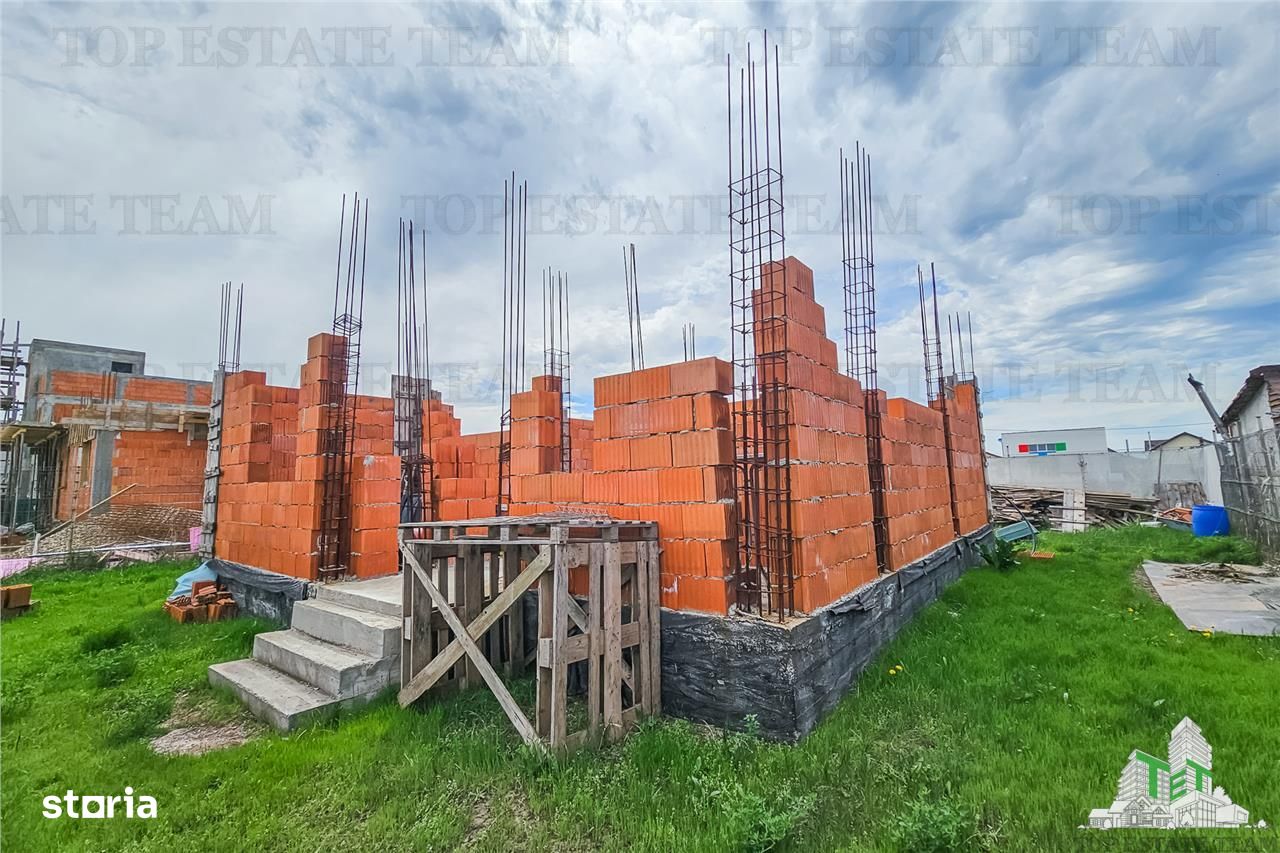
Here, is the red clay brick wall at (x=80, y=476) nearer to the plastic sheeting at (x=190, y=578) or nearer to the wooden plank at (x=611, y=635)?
the plastic sheeting at (x=190, y=578)

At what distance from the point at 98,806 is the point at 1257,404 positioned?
62.7 ft

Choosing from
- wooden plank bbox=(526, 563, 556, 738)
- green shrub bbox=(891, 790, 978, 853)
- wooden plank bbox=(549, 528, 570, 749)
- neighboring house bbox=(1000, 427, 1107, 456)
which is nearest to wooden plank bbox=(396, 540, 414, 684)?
wooden plank bbox=(526, 563, 556, 738)

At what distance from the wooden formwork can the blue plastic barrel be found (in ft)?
52.1

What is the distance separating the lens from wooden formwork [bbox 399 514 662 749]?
3.87 meters

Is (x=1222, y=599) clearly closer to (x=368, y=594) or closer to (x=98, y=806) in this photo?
(x=368, y=594)

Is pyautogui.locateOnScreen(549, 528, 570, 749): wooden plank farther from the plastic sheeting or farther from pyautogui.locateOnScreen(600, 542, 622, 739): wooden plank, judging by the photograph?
the plastic sheeting

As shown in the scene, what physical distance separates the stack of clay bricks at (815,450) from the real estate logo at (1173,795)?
198cm

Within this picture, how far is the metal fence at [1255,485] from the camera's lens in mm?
8734

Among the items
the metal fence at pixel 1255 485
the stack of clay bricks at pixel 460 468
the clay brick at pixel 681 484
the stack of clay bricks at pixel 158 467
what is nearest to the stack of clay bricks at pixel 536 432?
the clay brick at pixel 681 484

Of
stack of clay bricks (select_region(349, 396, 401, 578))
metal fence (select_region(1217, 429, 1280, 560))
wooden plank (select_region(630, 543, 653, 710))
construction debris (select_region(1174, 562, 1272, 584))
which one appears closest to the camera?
wooden plank (select_region(630, 543, 653, 710))

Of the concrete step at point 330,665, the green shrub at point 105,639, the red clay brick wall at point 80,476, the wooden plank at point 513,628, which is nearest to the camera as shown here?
the concrete step at point 330,665

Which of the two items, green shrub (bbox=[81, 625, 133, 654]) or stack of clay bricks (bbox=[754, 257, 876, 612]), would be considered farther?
green shrub (bbox=[81, 625, 133, 654])

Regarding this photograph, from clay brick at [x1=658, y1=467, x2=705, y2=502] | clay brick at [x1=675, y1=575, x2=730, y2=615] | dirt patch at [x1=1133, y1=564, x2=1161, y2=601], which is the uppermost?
clay brick at [x1=658, y1=467, x2=705, y2=502]

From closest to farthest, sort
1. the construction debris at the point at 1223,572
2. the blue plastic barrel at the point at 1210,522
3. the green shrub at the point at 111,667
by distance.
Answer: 1. the green shrub at the point at 111,667
2. the construction debris at the point at 1223,572
3. the blue plastic barrel at the point at 1210,522
